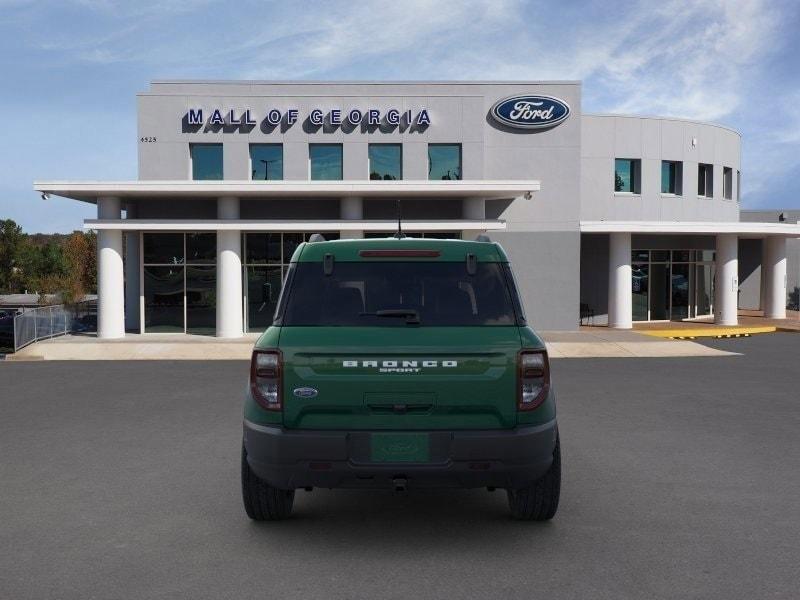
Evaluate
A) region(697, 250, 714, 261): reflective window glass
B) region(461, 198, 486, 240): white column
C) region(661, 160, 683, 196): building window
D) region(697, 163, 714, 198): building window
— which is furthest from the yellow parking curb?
region(697, 163, 714, 198): building window

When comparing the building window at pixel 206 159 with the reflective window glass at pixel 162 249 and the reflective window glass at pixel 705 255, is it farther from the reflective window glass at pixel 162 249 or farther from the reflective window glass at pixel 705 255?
the reflective window glass at pixel 705 255

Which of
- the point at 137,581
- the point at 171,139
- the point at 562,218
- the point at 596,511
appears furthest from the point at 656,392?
the point at 171,139

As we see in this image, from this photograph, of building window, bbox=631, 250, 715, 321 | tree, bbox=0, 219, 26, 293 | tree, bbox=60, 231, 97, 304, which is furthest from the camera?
tree, bbox=60, 231, 97, 304

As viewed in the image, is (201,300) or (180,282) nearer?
(201,300)

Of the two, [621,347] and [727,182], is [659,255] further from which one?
[621,347]

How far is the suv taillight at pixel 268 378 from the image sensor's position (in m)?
4.91

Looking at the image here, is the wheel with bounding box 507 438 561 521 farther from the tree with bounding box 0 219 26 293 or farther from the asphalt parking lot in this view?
the tree with bounding box 0 219 26 293

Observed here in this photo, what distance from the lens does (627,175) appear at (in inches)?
1166

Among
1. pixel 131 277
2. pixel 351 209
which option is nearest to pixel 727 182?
pixel 351 209

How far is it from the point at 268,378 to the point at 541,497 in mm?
2224

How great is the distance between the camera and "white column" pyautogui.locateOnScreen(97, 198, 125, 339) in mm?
23562

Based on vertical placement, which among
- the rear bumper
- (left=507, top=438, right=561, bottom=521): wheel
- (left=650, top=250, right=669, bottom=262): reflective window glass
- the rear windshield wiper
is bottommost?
(left=507, top=438, right=561, bottom=521): wheel

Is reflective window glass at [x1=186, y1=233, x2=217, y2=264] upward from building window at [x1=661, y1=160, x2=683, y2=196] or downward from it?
downward

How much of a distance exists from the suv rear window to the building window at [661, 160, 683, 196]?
27.1 m
